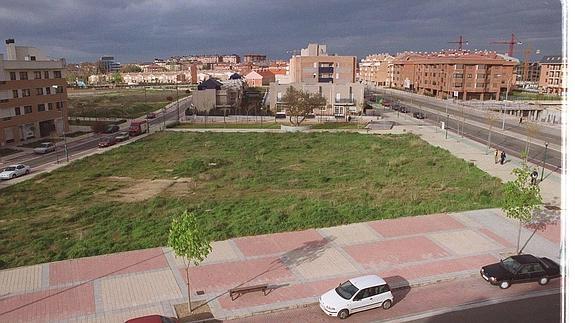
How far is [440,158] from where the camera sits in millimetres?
37719

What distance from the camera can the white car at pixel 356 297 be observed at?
46.5 ft

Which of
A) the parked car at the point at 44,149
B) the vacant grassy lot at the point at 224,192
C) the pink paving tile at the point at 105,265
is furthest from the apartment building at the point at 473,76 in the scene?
the pink paving tile at the point at 105,265

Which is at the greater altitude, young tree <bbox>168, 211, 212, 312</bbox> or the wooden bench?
young tree <bbox>168, 211, 212, 312</bbox>

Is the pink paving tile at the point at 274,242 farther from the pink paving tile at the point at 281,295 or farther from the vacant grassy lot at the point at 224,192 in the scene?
the pink paving tile at the point at 281,295

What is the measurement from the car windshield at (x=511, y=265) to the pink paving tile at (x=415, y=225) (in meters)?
4.77

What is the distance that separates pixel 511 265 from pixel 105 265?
16.2m

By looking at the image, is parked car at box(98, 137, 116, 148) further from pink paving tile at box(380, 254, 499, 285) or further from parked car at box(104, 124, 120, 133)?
pink paving tile at box(380, 254, 499, 285)

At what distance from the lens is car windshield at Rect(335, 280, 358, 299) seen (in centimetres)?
1447

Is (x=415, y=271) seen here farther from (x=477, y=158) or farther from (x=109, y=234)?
(x=477, y=158)

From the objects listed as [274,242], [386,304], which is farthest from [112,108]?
[386,304]

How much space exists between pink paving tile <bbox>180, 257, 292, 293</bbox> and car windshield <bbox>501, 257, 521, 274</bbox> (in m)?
8.29

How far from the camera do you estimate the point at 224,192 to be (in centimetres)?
2856

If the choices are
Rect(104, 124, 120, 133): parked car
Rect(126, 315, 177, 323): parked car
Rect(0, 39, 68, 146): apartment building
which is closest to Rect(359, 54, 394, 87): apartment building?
Rect(104, 124, 120, 133): parked car

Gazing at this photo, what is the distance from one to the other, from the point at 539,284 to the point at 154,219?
18.0 metres
